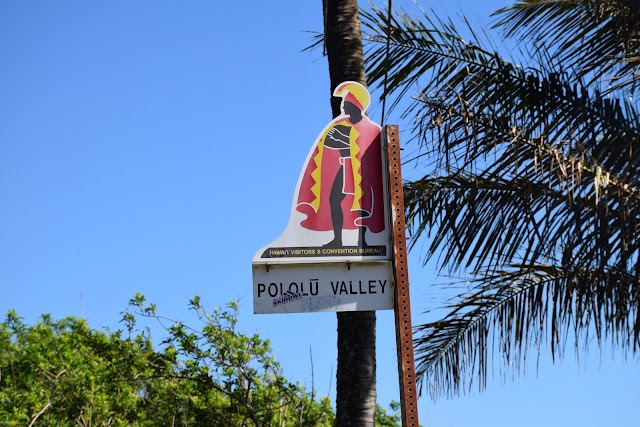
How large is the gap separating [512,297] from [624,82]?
2202 mm

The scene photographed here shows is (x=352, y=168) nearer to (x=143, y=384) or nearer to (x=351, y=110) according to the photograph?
(x=351, y=110)

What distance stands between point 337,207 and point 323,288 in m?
0.49

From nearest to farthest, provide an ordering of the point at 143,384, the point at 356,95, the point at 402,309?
the point at 402,309 < the point at 356,95 < the point at 143,384

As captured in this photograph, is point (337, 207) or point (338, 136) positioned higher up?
Answer: point (338, 136)

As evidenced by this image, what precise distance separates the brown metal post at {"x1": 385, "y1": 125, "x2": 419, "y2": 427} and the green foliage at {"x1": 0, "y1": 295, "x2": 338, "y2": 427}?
4.55 m

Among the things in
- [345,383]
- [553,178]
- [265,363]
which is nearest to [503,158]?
[553,178]

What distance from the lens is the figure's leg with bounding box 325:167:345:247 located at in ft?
17.1

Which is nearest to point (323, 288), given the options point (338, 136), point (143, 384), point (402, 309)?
point (402, 309)

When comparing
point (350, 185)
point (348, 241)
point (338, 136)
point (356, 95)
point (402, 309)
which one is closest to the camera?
point (402, 309)

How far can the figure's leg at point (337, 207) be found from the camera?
17.1ft

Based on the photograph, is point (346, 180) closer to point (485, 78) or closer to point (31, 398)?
point (485, 78)

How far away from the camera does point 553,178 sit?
748 centimetres

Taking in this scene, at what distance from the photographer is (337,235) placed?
17.1 ft

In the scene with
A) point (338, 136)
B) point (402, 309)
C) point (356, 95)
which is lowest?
point (402, 309)
